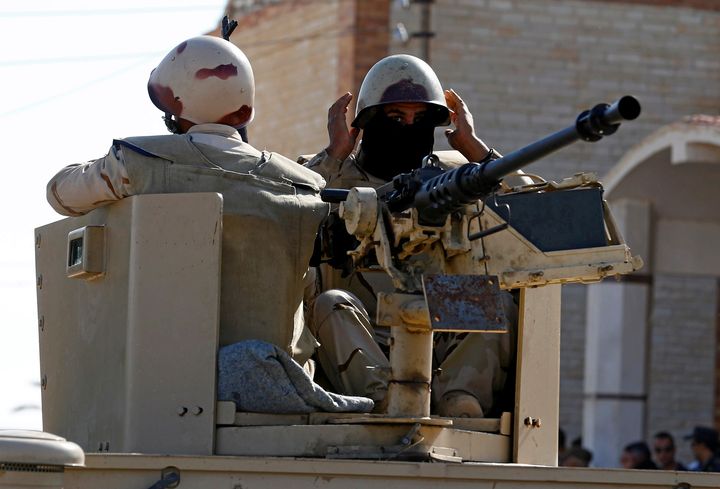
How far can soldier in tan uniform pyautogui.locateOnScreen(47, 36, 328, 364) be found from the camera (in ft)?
19.2

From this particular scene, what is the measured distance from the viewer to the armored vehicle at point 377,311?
206 inches

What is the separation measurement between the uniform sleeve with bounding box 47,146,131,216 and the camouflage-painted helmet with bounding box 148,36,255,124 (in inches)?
14.4

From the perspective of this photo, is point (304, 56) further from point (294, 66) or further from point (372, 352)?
point (372, 352)

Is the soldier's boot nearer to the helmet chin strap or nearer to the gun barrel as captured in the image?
the gun barrel

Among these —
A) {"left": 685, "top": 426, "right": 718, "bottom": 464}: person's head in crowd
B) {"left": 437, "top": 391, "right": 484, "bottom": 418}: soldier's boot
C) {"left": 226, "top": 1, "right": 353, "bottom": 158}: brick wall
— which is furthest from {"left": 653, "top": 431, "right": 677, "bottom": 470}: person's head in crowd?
{"left": 437, "top": 391, "right": 484, "bottom": 418}: soldier's boot

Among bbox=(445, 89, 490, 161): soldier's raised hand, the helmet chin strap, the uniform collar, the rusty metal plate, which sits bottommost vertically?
the rusty metal plate

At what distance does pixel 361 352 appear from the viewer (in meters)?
6.39

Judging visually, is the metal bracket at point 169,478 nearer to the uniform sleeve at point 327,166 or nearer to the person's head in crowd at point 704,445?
the uniform sleeve at point 327,166

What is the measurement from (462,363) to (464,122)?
1.04 metres

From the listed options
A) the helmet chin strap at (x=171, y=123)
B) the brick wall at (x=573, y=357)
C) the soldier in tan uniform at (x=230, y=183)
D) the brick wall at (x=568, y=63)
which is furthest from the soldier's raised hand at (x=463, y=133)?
the brick wall at (x=573, y=357)

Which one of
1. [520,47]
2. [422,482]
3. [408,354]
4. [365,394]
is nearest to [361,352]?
[365,394]

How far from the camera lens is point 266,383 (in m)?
5.62

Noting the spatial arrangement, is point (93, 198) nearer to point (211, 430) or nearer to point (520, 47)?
point (211, 430)

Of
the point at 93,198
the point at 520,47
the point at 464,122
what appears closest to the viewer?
the point at 93,198
